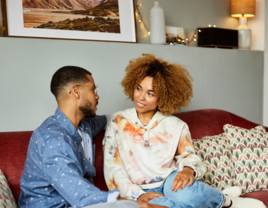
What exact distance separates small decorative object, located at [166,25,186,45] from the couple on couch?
91 centimetres

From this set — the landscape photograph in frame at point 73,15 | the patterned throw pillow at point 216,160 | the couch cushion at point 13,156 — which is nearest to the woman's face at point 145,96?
the patterned throw pillow at point 216,160

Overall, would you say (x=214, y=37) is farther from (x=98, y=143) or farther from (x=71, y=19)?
(x=98, y=143)

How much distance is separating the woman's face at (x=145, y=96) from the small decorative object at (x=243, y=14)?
6.23 ft

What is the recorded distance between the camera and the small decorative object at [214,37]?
3005 mm

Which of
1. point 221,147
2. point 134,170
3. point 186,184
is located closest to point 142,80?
point 134,170

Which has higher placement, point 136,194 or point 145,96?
point 145,96

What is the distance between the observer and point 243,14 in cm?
333

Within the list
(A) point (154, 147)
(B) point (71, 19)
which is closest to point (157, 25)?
(B) point (71, 19)

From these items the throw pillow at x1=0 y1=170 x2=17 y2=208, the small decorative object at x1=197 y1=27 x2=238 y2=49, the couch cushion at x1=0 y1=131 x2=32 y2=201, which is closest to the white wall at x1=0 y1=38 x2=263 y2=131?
the small decorative object at x1=197 y1=27 x2=238 y2=49

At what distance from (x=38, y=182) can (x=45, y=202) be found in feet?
0.33

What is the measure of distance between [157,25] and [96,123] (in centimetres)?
116

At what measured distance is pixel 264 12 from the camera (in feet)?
11.0

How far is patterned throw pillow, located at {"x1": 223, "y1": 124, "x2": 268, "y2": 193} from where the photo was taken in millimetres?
2139

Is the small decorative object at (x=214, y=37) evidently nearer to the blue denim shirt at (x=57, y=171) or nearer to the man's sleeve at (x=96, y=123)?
the man's sleeve at (x=96, y=123)
